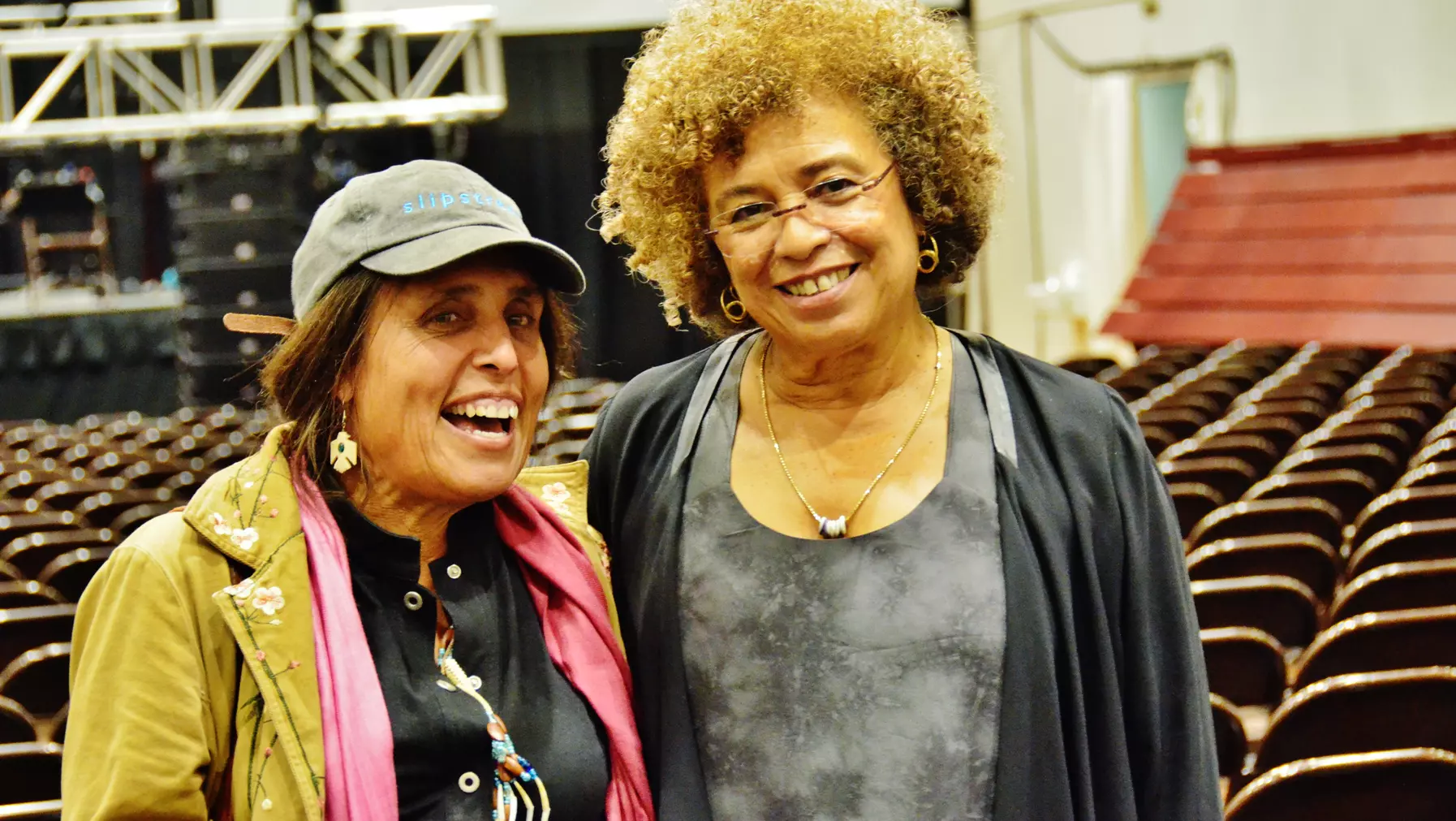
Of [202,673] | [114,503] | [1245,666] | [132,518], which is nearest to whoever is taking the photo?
[202,673]

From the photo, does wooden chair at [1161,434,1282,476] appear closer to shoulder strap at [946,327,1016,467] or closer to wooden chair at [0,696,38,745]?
shoulder strap at [946,327,1016,467]

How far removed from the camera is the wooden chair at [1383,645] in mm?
2488

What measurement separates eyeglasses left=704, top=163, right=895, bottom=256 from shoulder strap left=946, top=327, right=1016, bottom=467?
8.1 inches

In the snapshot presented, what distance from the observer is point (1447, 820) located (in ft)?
6.27

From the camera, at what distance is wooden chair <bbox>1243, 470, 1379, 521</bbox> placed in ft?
13.5

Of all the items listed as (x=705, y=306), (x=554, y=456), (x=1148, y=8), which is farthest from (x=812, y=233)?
(x=1148, y=8)

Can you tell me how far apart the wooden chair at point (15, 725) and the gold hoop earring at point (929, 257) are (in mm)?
1993

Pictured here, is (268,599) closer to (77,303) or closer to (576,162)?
(576,162)

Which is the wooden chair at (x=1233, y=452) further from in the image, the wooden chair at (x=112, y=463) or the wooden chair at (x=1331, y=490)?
the wooden chair at (x=112, y=463)

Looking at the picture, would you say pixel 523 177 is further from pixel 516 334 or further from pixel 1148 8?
pixel 516 334

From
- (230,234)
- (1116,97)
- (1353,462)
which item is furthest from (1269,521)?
(1116,97)

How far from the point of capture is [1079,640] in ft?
5.10

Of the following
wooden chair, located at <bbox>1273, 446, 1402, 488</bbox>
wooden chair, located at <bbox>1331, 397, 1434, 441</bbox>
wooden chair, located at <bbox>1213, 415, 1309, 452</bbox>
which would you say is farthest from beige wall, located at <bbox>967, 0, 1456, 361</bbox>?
wooden chair, located at <bbox>1273, 446, 1402, 488</bbox>

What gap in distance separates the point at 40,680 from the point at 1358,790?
2.65 metres
